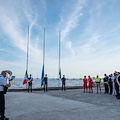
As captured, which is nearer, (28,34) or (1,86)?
(1,86)

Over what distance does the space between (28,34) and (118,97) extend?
59.3 feet

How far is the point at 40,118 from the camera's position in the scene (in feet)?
16.4

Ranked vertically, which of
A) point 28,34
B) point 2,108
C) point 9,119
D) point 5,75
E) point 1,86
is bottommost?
point 9,119

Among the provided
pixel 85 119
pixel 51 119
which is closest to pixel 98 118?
pixel 85 119

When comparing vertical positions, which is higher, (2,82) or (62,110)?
(2,82)

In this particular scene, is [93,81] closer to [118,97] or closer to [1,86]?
[118,97]

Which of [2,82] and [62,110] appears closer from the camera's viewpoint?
[2,82]

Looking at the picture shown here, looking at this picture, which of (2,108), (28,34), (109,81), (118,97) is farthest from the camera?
(28,34)

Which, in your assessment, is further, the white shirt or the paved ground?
the paved ground

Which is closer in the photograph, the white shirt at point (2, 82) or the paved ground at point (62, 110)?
the white shirt at point (2, 82)

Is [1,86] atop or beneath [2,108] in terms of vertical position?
atop

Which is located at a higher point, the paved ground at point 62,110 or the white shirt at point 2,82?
the white shirt at point 2,82

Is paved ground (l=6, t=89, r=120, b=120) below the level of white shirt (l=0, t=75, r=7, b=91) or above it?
below

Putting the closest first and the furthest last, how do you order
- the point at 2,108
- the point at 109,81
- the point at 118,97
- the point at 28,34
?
the point at 2,108 < the point at 118,97 < the point at 109,81 < the point at 28,34
